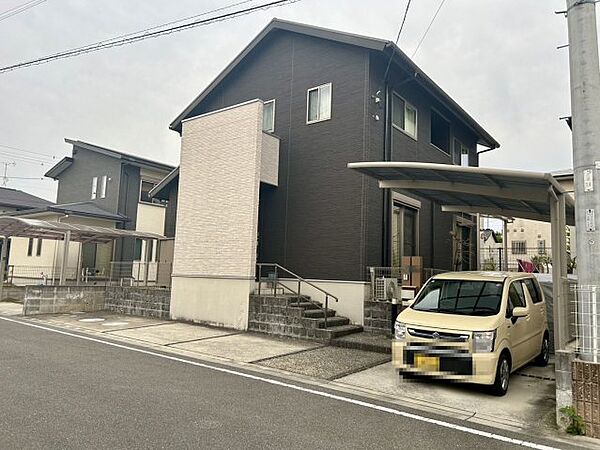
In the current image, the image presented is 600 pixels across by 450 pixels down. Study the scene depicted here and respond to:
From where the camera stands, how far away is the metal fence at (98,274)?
1573cm

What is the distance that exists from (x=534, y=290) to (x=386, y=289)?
10.6 feet

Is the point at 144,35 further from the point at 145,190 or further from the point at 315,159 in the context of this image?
the point at 145,190

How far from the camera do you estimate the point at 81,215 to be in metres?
18.2

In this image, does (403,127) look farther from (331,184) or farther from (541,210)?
(541,210)

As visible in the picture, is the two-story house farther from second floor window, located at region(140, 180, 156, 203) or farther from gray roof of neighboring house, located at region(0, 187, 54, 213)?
gray roof of neighboring house, located at region(0, 187, 54, 213)

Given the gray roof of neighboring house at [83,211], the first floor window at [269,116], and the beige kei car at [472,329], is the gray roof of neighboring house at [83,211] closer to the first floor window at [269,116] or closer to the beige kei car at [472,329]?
the first floor window at [269,116]

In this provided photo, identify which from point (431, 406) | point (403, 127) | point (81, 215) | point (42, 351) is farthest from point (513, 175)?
point (81, 215)

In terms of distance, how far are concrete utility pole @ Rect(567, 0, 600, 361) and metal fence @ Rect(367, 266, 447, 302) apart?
533cm

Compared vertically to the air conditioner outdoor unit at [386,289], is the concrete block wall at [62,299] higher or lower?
lower

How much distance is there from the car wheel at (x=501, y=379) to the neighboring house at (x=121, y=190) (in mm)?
17257

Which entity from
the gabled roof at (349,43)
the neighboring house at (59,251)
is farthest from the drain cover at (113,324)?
the neighboring house at (59,251)

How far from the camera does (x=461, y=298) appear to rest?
653 centimetres

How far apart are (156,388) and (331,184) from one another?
7.09m

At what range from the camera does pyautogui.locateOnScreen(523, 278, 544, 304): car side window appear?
23.7 feet
